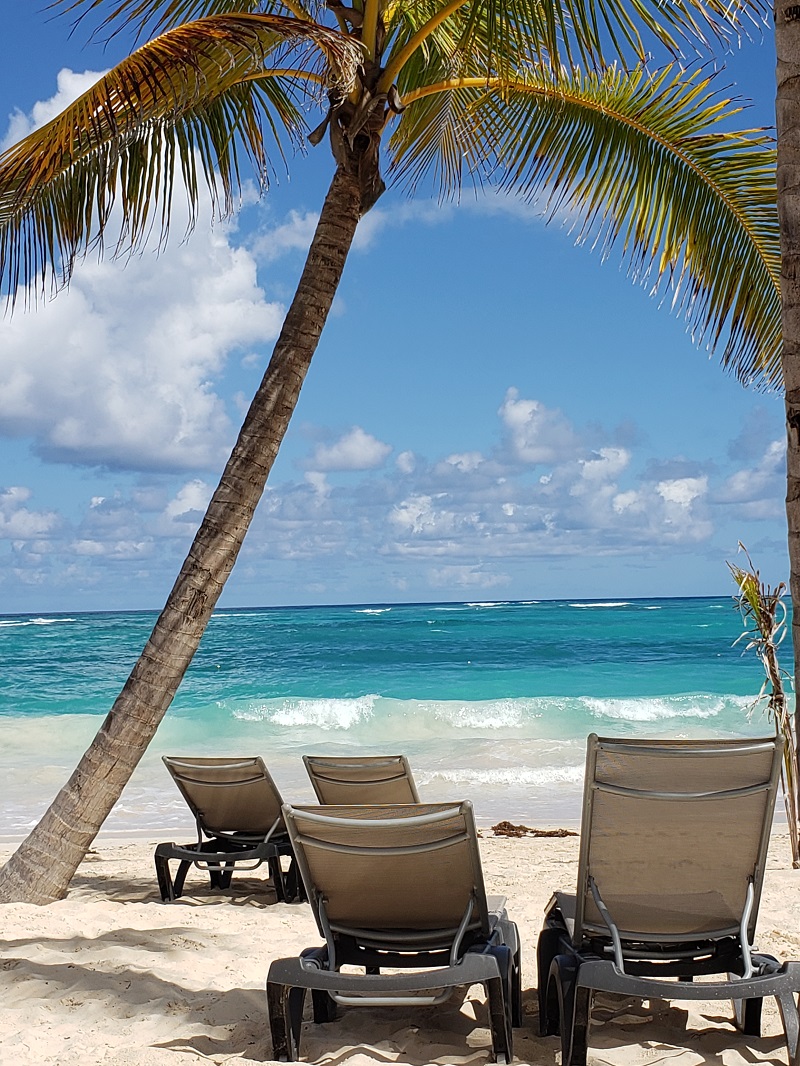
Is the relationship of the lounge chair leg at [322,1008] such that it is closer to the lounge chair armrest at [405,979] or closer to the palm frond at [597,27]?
the lounge chair armrest at [405,979]

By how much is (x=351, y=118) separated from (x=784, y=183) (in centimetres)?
327

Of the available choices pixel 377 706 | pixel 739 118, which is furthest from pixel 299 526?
pixel 739 118

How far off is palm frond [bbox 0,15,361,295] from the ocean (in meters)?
5.69

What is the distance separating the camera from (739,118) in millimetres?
6250

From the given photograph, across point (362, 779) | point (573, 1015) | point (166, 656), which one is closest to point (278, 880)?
point (362, 779)

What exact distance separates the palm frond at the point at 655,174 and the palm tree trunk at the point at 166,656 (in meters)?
2.37

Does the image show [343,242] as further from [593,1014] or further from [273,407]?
[593,1014]

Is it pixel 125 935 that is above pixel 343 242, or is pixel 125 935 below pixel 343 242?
below

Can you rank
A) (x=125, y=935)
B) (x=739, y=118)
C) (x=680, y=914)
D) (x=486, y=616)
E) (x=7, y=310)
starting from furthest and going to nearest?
1. (x=486, y=616)
2. (x=739, y=118)
3. (x=7, y=310)
4. (x=125, y=935)
5. (x=680, y=914)

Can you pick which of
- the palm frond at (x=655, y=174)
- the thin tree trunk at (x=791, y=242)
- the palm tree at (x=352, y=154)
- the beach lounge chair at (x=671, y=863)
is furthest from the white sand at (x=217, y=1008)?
the palm frond at (x=655, y=174)

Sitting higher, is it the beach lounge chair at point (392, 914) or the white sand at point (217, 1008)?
the beach lounge chair at point (392, 914)

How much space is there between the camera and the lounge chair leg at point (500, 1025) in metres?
2.91

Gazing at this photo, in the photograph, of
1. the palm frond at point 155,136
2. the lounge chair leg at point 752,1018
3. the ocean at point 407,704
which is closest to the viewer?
the lounge chair leg at point 752,1018

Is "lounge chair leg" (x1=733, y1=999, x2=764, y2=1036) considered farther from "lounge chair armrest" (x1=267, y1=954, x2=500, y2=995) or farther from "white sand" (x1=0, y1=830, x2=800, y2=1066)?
"lounge chair armrest" (x1=267, y1=954, x2=500, y2=995)
